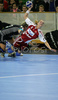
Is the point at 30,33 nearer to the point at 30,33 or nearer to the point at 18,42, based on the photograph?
the point at 30,33

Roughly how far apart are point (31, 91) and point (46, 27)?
26.7 ft

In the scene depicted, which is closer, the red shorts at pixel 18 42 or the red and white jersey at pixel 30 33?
the red and white jersey at pixel 30 33

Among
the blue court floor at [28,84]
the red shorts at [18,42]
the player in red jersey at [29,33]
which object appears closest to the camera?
the blue court floor at [28,84]

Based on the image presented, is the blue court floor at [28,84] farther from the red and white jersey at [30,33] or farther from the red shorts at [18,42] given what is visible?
the red shorts at [18,42]

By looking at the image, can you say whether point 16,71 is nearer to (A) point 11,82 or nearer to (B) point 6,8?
(A) point 11,82

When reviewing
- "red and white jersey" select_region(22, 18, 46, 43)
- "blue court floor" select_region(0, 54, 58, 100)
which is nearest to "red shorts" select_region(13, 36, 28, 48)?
"red and white jersey" select_region(22, 18, 46, 43)

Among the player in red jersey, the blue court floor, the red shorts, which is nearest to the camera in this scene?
the blue court floor

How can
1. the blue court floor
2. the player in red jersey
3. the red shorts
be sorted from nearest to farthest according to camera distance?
the blue court floor < the player in red jersey < the red shorts

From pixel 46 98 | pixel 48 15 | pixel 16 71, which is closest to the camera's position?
pixel 46 98

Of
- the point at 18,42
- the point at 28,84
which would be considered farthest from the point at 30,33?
the point at 28,84

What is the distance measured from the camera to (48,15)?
1356 cm

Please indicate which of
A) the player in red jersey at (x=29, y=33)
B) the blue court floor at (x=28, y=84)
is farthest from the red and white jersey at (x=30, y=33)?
the blue court floor at (x=28, y=84)

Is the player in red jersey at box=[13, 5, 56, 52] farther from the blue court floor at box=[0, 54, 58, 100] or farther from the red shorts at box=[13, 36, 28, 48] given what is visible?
the blue court floor at box=[0, 54, 58, 100]

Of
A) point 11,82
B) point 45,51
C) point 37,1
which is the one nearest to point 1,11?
point 37,1
